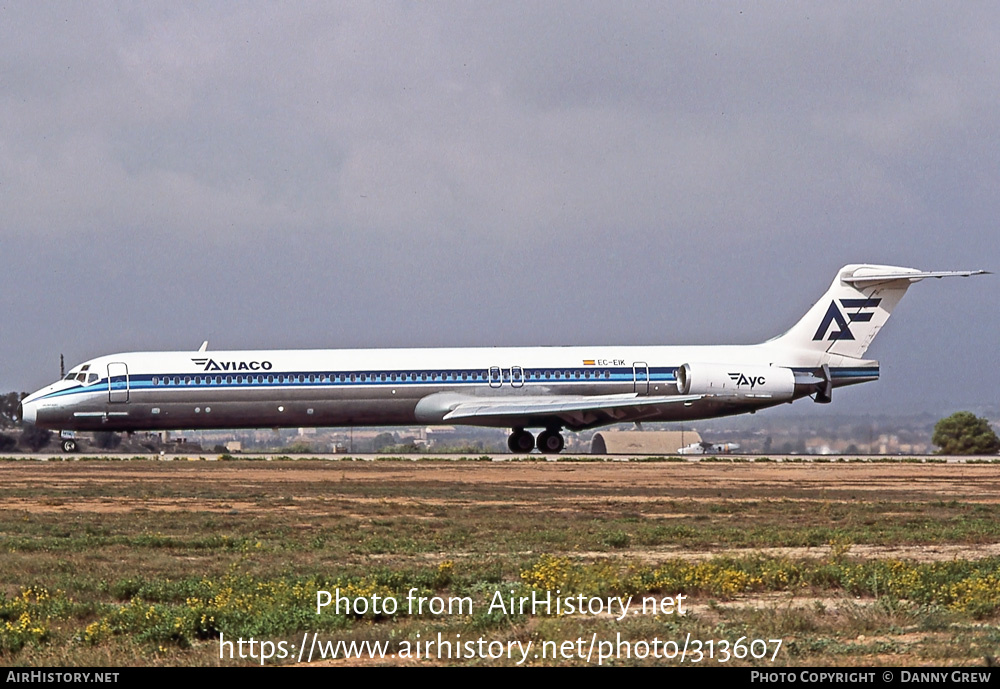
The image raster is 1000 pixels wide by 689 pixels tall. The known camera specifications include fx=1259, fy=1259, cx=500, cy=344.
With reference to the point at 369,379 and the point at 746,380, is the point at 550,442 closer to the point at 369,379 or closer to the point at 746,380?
the point at 369,379

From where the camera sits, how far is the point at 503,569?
15594 millimetres

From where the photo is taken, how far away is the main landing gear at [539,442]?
156 feet

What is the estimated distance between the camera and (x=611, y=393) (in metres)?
46.1

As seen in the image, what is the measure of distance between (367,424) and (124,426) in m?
8.72

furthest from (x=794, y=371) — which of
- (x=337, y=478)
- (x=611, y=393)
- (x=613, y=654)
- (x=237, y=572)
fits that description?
(x=613, y=654)

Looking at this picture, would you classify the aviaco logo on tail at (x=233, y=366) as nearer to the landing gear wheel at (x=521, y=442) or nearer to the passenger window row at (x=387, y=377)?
the passenger window row at (x=387, y=377)

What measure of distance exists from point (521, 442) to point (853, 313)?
538 inches

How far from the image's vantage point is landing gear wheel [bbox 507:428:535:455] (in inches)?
1908

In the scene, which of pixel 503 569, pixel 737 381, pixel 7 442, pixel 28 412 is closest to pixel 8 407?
pixel 7 442

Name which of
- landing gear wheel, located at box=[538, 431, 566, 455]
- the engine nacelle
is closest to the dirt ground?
the engine nacelle

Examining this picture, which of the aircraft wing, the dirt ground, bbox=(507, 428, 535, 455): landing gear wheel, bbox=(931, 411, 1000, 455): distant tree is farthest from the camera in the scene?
bbox=(931, 411, 1000, 455): distant tree

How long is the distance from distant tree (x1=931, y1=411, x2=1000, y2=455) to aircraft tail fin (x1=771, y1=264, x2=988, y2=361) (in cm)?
1742

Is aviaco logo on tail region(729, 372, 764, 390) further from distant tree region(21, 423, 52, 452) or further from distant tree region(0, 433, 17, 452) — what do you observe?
distant tree region(0, 433, 17, 452)

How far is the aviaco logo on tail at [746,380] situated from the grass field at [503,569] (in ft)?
49.0
